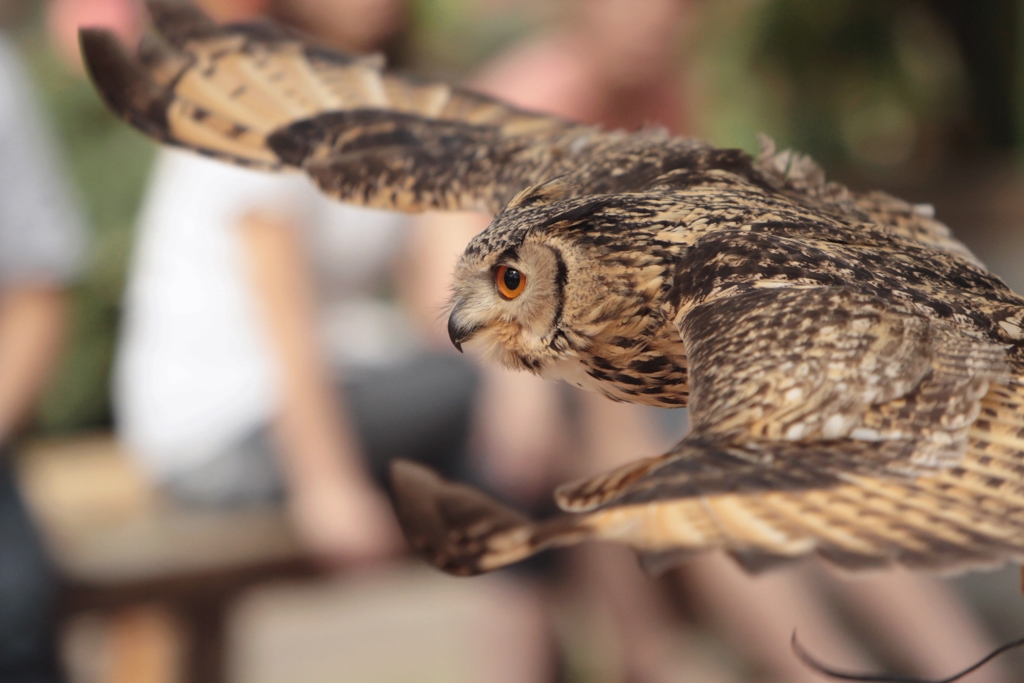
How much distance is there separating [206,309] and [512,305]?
5.88 ft

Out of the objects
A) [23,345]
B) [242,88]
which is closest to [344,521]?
[23,345]

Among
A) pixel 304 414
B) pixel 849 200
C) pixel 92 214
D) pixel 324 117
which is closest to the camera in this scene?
pixel 849 200

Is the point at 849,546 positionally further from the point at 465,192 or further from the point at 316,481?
the point at 316,481

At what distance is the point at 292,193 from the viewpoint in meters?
2.37

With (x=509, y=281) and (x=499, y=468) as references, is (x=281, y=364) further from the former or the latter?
(x=509, y=281)

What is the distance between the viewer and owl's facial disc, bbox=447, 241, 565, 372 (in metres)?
0.92

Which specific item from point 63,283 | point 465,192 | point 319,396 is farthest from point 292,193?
point 465,192

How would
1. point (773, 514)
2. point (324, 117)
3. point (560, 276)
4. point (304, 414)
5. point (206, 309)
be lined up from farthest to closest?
1. point (206, 309)
2. point (304, 414)
3. point (324, 117)
4. point (560, 276)
5. point (773, 514)

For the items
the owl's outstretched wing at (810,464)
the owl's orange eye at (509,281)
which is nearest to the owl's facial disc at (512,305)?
the owl's orange eye at (509,281)

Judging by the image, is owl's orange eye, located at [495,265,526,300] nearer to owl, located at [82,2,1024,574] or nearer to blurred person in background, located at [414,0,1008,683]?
owl, located at [82,2,1024,574]

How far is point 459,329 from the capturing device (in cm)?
101

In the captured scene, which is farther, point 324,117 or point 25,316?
point 25,316

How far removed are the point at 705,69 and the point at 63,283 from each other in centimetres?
332

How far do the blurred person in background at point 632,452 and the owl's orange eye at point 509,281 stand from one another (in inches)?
52.4
